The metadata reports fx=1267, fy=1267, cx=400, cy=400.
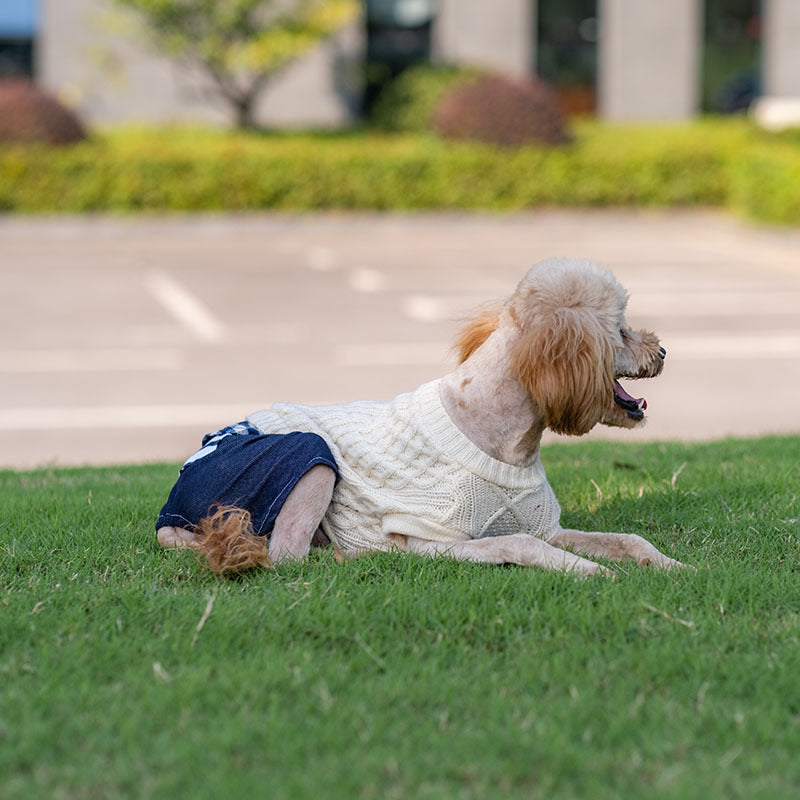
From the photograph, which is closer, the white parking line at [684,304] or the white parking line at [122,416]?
the white parking line at [122,416]

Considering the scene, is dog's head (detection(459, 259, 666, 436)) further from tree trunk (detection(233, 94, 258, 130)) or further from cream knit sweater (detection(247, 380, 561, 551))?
tree trunk (detection(233, 94, 258, 130))

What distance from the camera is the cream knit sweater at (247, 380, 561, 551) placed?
4352mm

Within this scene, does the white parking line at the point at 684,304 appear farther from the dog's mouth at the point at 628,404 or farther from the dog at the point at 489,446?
the dog's mouth at the point at 628,404

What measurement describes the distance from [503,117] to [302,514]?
2082cm

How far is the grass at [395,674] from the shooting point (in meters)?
2.89

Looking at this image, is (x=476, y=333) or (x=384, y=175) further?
(x=384, y=175)

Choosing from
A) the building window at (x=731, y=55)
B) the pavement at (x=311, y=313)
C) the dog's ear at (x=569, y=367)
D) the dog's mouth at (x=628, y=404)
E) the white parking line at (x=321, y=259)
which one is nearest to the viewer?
the dog's ear at (x=569, y=367)

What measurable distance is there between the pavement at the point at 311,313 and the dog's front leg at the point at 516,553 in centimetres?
92

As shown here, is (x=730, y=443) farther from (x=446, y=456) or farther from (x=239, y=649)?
(x=239, y=649)

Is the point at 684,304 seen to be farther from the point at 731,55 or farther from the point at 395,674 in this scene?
the point at 731,55

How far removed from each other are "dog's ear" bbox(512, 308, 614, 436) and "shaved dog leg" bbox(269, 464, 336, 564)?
0.83 meters

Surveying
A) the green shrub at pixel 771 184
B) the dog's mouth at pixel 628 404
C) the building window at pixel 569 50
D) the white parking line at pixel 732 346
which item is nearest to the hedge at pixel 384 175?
the green shrub at pixel 771 184

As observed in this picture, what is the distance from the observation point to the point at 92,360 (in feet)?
38.8

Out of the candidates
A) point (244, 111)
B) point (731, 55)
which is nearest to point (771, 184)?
point (244, 111)
